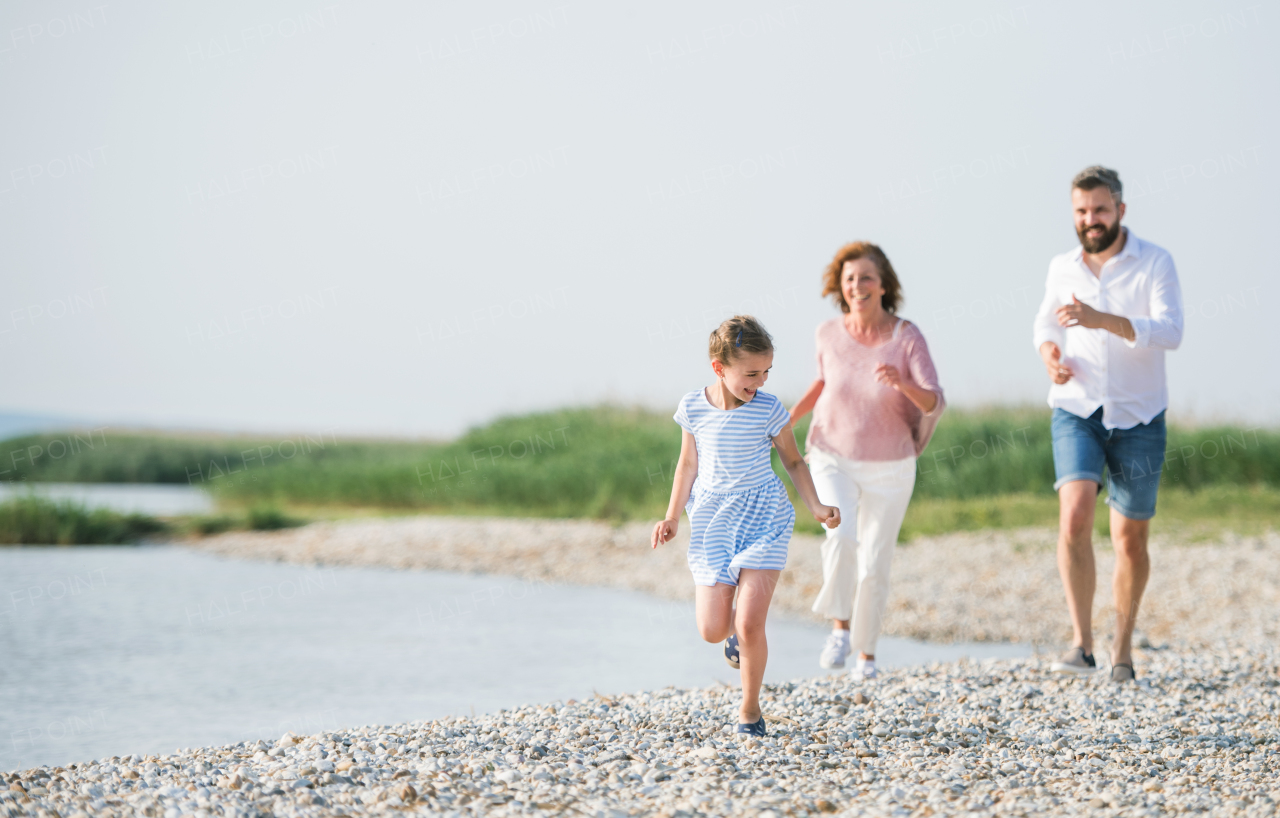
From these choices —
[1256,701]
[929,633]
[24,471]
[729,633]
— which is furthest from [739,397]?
[24,471]

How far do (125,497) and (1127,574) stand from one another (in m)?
16.1

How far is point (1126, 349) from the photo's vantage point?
5.08 m

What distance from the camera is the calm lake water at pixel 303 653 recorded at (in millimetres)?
5730

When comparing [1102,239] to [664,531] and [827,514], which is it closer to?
[827,514]

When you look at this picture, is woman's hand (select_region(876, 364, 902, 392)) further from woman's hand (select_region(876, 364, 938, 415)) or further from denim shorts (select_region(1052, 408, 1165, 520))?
denim shorts (select_region(1052, 408, 1165, 520))

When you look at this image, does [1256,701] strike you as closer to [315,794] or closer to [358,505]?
[315,794]

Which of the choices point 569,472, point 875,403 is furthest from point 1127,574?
point 569,472

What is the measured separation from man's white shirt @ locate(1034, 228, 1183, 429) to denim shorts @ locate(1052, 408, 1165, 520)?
0.06 metres

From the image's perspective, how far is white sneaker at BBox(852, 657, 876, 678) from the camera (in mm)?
5285

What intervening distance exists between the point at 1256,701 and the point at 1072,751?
163 cm

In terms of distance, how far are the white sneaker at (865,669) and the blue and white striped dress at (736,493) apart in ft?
4.94

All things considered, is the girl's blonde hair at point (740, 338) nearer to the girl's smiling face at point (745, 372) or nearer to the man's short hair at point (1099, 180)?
the girl's smiling face at point (745, 372)

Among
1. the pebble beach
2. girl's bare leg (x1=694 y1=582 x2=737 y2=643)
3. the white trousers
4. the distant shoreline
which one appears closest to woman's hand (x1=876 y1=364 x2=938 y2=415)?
the white trousers

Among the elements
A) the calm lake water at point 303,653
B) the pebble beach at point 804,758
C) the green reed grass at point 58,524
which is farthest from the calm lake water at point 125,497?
the pebble beach at point 804,758
